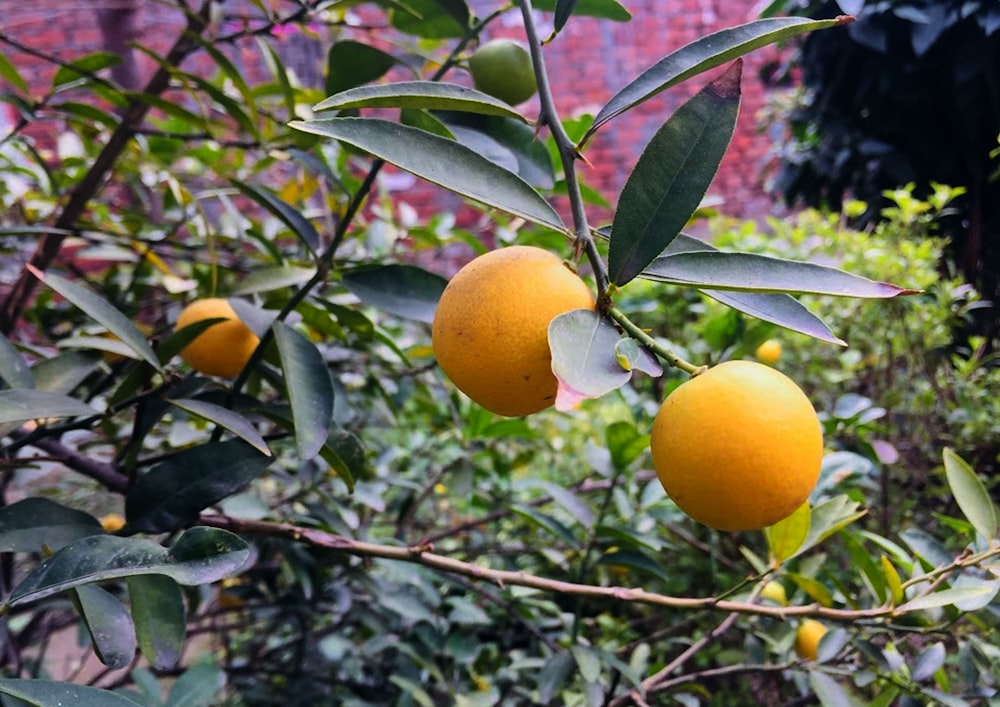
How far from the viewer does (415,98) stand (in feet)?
1.05

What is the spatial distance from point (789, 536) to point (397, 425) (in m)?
0.57

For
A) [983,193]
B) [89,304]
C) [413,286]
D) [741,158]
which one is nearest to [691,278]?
[413,286]

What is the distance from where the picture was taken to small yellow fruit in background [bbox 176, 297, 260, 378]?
558mm

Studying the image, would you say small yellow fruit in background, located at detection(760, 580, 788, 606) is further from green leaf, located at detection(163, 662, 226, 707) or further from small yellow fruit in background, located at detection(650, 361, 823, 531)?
green leaf, located at detection(163, 662, 226, 707)

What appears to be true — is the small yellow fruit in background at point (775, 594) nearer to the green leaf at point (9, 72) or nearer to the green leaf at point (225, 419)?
the green leaf at point (225, 419)

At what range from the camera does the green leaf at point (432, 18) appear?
1.64 ft

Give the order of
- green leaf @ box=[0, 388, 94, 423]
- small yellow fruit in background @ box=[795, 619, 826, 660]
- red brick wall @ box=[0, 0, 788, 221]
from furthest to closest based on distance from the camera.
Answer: red brick wall @ box=[0, 0, 788, 221]
small yellow fruit in background @ box=[795, 619, 826, 660]
green leaf @ box=[0, 388, 94, 423]

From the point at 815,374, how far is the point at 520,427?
64 centimetres

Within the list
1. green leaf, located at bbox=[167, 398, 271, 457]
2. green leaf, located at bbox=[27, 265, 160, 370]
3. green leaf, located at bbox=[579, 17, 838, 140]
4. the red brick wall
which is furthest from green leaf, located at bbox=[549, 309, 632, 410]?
the red brick wall

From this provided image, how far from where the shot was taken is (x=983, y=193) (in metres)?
1.56

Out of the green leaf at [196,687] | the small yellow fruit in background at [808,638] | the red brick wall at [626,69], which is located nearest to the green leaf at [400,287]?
the green leaf at [196,687]

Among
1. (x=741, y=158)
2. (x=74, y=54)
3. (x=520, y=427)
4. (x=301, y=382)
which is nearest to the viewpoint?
(x=301, y=382)

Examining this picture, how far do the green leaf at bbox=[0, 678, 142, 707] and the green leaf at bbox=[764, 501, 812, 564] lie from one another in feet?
1.42

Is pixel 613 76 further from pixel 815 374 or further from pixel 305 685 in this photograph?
pixel 305 685
